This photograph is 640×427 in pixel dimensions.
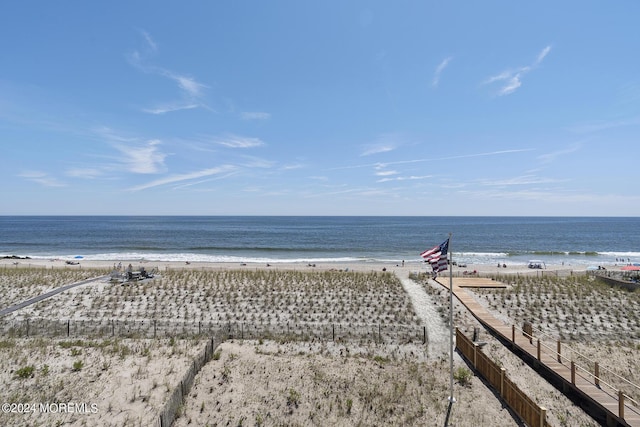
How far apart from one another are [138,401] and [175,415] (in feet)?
5.08

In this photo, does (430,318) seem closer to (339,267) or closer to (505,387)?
(505,387)

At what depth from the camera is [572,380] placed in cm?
1134

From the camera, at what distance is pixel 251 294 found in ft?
77.8

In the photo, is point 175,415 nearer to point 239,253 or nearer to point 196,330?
point 196,330

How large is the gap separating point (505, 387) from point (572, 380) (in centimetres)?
258

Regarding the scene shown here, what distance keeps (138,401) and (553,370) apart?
1392 cm

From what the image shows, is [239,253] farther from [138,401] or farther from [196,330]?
[138,401]

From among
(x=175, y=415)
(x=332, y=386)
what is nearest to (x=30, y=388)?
(x=175, y=415)

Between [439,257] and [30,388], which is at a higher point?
[439,257]

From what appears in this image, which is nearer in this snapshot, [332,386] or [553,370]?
[332,386]

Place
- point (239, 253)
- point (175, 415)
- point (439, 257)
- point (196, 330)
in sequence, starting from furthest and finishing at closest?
point (239, 253)
point (196, 330)
point (439, 257)
point (175, 415)

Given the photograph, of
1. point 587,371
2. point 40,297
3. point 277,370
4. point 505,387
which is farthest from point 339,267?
point 505,387

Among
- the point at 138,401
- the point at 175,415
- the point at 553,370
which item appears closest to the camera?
the point at 175,415

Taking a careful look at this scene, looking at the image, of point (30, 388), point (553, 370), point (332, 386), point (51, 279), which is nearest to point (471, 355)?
point (553, 370)
